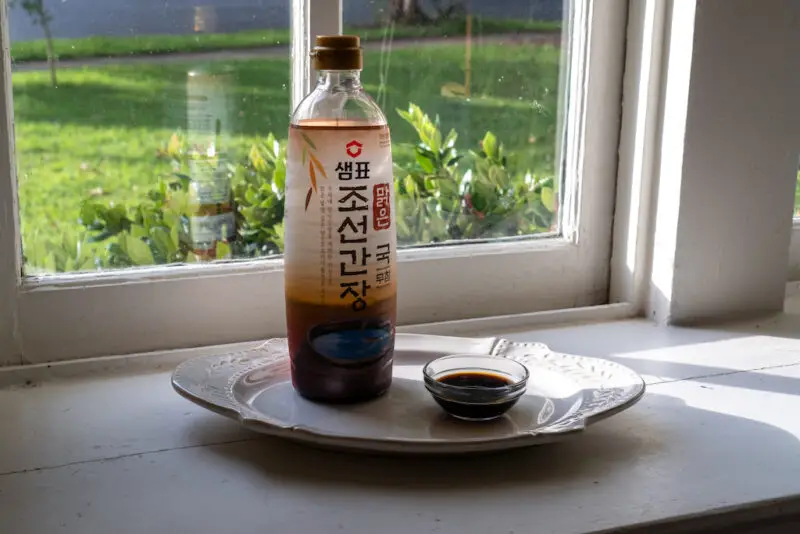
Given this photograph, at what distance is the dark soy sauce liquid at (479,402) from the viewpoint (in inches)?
27.9

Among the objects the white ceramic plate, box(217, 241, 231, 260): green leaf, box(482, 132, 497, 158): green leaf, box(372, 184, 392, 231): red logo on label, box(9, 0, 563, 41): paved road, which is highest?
A: box(9, 0, 563, 41): paved road

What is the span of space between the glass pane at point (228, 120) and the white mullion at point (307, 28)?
11mm

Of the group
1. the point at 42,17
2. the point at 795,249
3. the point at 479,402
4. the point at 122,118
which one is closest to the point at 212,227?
the point at 122,118

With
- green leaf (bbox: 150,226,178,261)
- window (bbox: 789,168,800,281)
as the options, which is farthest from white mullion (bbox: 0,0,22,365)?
window (bbox: 789,168,800,281)

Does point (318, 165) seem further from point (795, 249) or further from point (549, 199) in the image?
point (795, 249)

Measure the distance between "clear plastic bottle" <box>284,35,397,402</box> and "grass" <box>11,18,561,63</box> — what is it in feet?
0.59

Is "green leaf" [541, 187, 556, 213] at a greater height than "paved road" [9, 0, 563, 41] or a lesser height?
lesser

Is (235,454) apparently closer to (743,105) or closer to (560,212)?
(560,212)

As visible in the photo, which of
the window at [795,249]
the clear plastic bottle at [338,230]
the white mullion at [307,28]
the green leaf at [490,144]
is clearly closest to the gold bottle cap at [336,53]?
the clear plastic bottle at [338,230]

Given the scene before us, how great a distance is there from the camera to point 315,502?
0.64m

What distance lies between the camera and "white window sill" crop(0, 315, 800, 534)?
0.62 m

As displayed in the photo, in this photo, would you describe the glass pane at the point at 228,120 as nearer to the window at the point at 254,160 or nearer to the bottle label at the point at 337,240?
the window at the point at 254,160

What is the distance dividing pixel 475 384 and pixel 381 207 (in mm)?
157

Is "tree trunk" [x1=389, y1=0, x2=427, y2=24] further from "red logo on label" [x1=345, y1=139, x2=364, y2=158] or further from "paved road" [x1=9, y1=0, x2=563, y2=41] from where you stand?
"red logo on label" [x1=345, y1=139, x2=364, y2=158]
